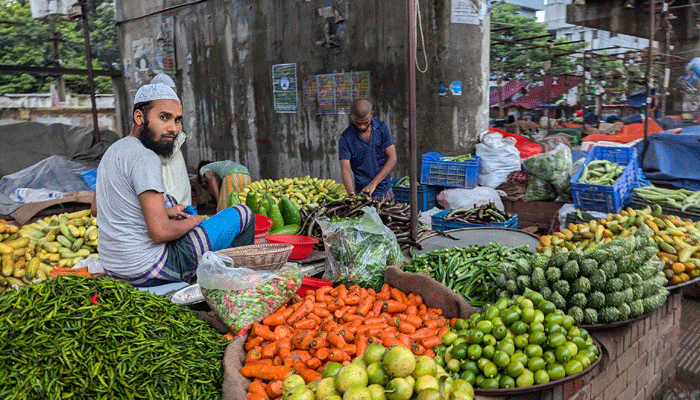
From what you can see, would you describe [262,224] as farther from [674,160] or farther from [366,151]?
[674,160]

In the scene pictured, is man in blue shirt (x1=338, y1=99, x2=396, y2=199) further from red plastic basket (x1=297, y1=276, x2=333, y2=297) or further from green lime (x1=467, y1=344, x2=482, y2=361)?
green lime (x1=467, y1=344, x2=482, y2=361)

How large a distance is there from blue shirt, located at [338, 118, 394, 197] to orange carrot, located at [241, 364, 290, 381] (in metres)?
3.81

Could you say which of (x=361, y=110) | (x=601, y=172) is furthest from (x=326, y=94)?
(x=601, y=172)

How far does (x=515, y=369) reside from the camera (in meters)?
2.36

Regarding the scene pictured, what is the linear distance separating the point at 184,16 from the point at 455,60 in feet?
25.7

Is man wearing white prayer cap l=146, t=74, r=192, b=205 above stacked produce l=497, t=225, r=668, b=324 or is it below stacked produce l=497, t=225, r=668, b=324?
above

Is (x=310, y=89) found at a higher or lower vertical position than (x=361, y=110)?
higher

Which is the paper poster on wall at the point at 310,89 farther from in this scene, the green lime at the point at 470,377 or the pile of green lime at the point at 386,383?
the pile of green lime at the point at 386,383

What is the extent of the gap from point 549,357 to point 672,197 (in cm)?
469

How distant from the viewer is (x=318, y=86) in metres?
9.40

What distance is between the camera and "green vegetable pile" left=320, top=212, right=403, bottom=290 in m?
3.51

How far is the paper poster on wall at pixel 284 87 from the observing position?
9891mm

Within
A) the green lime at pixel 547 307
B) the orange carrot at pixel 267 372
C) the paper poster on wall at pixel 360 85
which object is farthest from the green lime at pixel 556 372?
the paper poster on wall at pixel 360 85

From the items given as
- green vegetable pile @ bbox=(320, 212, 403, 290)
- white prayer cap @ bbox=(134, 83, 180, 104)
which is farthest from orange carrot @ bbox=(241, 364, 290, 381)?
white prayer cap @ bbox=(134, 83, 180, 104)
